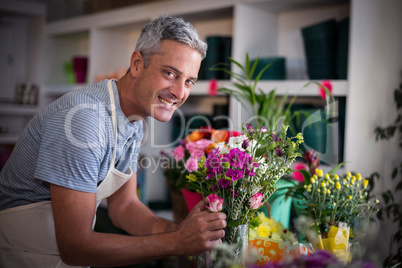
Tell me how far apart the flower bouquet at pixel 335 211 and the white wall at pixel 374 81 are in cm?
71

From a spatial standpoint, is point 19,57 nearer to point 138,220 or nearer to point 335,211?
point 138,220

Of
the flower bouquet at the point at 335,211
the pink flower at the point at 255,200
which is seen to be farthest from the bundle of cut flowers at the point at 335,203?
the pink flower at the point at 255,200

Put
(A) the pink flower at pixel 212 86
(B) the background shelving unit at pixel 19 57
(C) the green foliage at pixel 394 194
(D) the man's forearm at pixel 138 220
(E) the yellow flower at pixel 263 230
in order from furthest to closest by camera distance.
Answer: (B) the background shelving unit at pixel 19 57, (A) the pink flower at pixel 212 86, (C) the green foliage at pixel 394 194, (D) the man's forearm at pixel 138 220, (E) the yellow flower at pixel 263 230

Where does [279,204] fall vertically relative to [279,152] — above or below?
below

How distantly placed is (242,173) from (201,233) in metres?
0.19

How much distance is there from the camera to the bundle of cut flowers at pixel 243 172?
1103 millimetres

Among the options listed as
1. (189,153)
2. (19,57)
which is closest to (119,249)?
(189,153)

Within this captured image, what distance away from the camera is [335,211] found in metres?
1.25

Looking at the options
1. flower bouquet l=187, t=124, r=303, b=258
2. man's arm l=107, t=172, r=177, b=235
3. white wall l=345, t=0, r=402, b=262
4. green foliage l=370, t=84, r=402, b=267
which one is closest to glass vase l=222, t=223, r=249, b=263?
flower bouquet l=187, t=124, r=303, b=258

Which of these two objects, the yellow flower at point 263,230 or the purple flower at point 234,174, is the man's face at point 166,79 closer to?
the purple flower at point 234,174

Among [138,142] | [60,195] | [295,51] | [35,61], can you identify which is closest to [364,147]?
[295,51]

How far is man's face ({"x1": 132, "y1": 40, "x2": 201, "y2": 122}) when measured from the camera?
4.23 ft

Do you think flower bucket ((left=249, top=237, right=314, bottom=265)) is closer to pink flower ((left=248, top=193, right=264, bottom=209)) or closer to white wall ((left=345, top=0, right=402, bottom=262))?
pink flower ((left=248, top=193, right=264, bottom=209))

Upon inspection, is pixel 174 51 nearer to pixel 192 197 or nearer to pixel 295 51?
pixel 192 197
